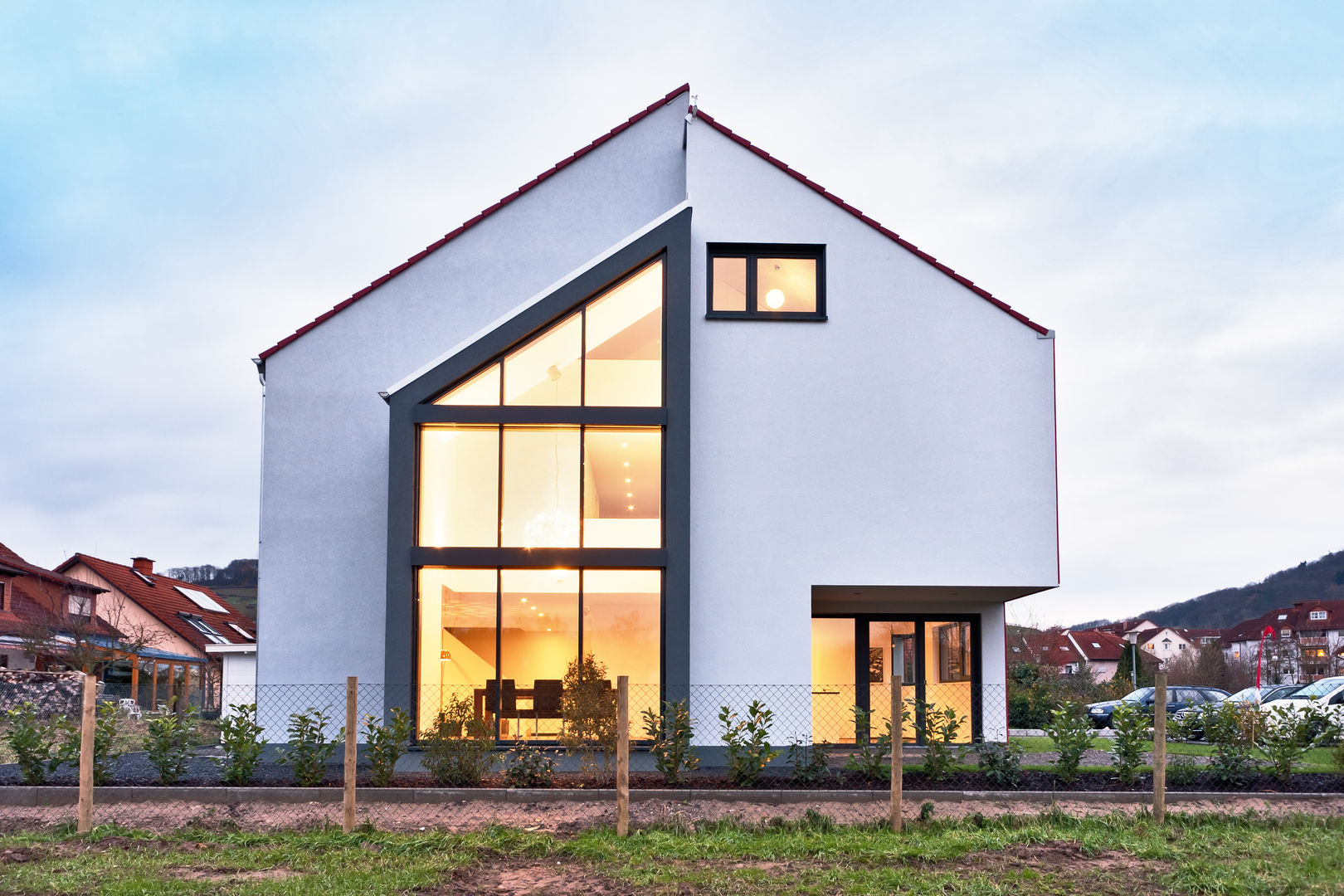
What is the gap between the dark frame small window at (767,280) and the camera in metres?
15.4

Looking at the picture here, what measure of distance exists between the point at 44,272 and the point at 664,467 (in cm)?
3807

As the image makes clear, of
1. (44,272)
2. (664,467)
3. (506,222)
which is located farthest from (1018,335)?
(44,272)

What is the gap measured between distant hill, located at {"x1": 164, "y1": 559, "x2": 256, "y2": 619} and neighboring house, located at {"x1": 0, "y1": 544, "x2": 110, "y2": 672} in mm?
14099

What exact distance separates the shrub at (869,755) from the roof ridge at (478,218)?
9.79 meters

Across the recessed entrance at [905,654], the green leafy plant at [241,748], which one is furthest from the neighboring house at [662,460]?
the green leafy plant at [241,748]

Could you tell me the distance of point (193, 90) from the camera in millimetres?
25984

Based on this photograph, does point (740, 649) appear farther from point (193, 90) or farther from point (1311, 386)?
point (1311, 386)

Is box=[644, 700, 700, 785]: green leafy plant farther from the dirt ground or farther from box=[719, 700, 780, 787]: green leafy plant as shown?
the dirt ground

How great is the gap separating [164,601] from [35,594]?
6372 millimetres

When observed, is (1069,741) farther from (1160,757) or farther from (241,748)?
(241,748)

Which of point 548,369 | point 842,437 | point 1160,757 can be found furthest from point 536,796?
point 842,437

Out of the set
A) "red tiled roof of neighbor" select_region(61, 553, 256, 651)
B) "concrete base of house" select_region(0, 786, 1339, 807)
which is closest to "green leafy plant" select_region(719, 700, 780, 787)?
"concrete base of house" select_region(0, 786, 1339, 807)

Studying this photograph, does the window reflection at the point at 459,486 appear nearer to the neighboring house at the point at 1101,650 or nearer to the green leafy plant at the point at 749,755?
the green leafy plant at the point at 749,755

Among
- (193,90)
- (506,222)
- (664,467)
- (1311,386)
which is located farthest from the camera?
(1311,386)
